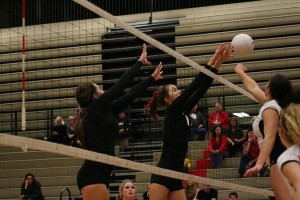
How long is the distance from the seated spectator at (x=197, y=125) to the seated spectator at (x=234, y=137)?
64 cm

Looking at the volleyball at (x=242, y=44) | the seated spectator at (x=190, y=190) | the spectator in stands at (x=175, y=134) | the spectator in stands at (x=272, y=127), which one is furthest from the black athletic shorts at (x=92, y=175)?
the seated spectator at (x=190, y=190)

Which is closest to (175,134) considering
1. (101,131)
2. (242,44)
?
(101,131)

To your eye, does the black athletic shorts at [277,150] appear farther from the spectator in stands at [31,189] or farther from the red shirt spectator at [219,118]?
the red shirt spectator at [219,118]

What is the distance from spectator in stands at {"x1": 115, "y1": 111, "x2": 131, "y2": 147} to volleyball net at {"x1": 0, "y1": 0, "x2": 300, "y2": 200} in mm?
197

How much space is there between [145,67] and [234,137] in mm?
2640

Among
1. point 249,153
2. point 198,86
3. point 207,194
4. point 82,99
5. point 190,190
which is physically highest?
point 198,86

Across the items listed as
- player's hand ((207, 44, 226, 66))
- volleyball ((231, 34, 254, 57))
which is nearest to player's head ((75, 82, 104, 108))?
player's hand ((207, 44, 226, 66))

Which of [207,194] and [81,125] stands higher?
[81,125]

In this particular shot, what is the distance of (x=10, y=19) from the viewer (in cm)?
2105

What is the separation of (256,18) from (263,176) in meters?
6.08

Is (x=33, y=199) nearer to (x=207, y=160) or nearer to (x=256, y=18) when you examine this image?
(x=207, y=160)

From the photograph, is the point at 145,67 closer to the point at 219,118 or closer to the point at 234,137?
the point at 219,118

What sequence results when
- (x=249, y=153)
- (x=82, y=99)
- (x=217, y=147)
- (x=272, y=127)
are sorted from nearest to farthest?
1. (x=272, y=127)
2. (x=82, y=99)
3. (x=249, y=153)
4. (x=217, y=147)

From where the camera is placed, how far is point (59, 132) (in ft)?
52.2
